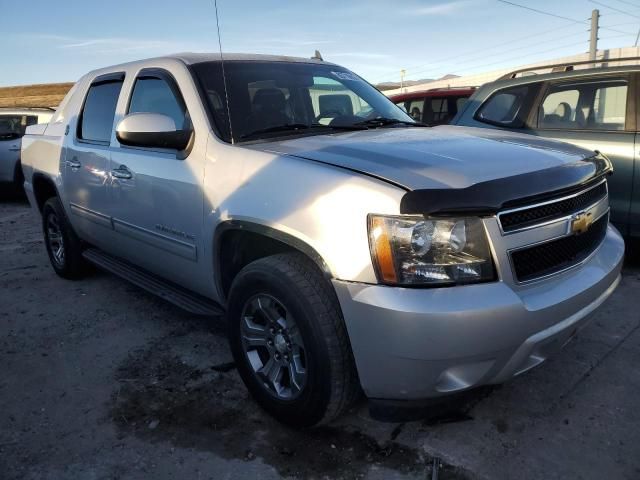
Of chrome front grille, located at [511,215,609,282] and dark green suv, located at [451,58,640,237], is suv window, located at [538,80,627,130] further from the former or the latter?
chrome front grille, located at [511,215,609,282]

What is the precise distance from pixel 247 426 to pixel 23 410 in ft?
3.97

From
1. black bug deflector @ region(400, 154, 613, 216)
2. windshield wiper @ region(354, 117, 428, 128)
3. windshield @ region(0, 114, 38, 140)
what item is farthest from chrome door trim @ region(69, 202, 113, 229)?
windshield @ region(0, 114, 38, 140)

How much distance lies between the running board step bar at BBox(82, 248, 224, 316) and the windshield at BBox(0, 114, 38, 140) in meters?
6.55

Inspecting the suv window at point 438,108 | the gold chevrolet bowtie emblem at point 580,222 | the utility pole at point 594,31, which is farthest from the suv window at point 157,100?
the utility pole at point 594,31

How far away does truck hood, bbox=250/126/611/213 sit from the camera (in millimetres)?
2016

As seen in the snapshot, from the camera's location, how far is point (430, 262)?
6.59ft

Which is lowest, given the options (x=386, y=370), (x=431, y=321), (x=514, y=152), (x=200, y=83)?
(x=386, y=370)

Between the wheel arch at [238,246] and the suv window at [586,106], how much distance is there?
3.49 m

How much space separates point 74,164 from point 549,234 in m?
3.57

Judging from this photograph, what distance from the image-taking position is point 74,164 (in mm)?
4250

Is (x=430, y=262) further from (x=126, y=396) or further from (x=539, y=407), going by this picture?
(x=126, y=396)

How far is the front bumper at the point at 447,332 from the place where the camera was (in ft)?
6.35

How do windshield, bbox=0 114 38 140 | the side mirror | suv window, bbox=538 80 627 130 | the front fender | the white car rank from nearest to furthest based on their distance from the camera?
the front fender → the side mirror → suv window, bbox=538 80 627 130 → the white car → windshield, bbox=0 114 38 140

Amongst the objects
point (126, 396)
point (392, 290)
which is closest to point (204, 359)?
point (126, 396)
